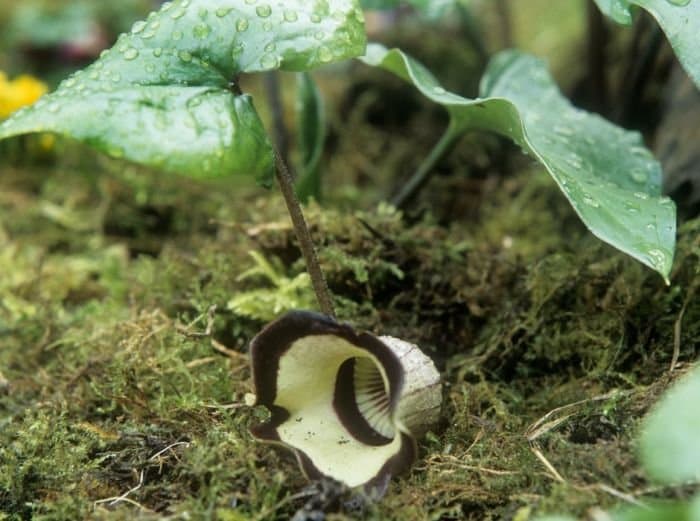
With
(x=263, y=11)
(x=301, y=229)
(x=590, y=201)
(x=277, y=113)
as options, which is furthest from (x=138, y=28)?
(x=277, y=113)

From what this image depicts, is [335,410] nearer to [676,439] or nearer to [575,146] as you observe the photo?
[676,439]

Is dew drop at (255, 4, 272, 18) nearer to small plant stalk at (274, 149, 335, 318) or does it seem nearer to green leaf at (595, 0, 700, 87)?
small plant stalk at (274, 149, 335, 318)

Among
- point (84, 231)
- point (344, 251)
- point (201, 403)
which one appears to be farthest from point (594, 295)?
point (84, 231)

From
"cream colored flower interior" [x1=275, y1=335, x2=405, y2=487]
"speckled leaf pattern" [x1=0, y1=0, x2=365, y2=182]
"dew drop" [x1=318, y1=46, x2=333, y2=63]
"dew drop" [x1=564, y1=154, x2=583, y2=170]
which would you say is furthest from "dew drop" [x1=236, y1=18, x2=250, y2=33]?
"dew drop" [x1=564, y1=154, x2=583, y2=170]

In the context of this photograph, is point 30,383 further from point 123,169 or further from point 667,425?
point 667,425

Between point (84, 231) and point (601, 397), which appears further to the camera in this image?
point (84, 231)

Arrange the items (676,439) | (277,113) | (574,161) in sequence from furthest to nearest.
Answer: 1. (277,113)
2. (574,161)
3. (676,439)
